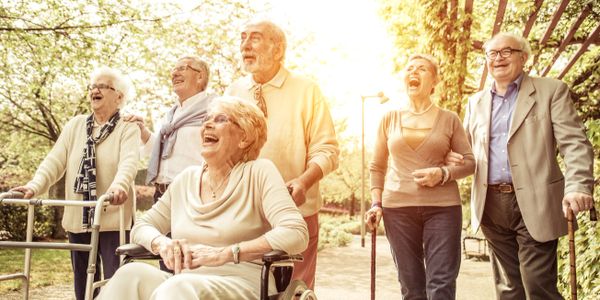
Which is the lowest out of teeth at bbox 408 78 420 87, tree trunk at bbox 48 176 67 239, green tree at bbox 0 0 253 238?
tree trunk at bbox 48 176 67 239

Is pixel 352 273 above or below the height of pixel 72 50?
below

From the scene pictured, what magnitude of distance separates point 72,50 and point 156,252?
331 inches

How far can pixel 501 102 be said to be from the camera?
3295 millimetres

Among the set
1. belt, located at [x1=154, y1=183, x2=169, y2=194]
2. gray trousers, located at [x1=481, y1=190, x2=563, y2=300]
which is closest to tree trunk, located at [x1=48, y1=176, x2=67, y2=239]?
belt, located at [x1=154, y1=183, x2=169, y2=194]

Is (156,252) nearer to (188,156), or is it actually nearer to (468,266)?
(188,156)

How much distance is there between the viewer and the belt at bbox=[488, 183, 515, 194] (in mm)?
3129

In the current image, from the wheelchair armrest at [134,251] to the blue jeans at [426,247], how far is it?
145 centimetres

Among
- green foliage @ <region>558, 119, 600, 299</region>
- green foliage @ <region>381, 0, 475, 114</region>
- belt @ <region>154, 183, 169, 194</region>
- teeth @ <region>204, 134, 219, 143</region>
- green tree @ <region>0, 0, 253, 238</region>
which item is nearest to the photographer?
teeth @ <region>204, 134, 219, 143</region>

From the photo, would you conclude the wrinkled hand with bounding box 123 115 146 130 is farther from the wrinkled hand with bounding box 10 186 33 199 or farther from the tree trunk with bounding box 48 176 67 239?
the tree trunk with bounding box 48 176 67 239

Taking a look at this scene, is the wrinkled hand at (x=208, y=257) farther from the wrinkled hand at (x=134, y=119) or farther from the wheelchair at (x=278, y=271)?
the wrinkled hand at (x=134, y=119)

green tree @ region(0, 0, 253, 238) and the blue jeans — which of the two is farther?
green tree @ region(0, 0, 253, 238)

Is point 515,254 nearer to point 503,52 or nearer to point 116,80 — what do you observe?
point 503,52

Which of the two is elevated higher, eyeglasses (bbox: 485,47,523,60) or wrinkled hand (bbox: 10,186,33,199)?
eyeglasses (bbox: 485,47,523,60)

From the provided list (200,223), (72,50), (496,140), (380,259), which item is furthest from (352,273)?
(200,223)
